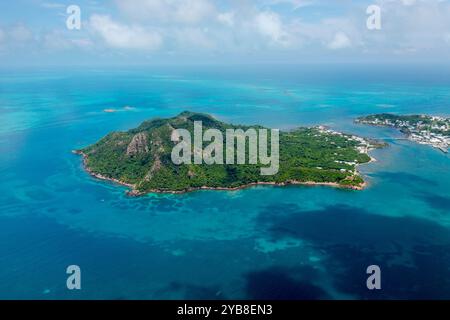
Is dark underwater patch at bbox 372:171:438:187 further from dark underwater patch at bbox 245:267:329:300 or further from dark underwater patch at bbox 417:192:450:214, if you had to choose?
dark underwater patch at bbox 245:267:329:300

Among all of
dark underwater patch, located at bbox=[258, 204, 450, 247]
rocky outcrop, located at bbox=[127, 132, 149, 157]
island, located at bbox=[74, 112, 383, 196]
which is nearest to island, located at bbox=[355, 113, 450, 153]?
island, located at bbox=[74, 112, 383, 196]

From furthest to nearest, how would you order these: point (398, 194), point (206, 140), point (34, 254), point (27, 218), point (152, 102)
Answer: point (152, 102) < point (206, 140) < point (398, 194) < point (27, 218) < point (34, 254)

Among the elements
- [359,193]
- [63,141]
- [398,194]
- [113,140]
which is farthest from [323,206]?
[63,141]

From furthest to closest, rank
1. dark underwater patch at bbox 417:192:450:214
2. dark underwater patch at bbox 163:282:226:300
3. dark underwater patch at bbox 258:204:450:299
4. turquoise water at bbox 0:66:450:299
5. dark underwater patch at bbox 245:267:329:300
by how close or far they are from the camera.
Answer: dark underwater patch at bbox 417:192:450:214
turquoise water at bbox 0:66:450:299
dark underwater patch at bbox 258:204:450:299
dark underwater patch at bbox 163:282:226:300
dark underwater patch at bbox 245:267:329:300

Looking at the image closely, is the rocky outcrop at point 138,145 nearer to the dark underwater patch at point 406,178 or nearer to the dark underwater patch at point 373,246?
the dark underwater patch at point 373,246

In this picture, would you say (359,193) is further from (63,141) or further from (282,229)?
(63,141)

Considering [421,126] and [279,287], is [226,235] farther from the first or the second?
[421,126]

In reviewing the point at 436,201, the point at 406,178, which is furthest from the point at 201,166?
the point at 436,201
